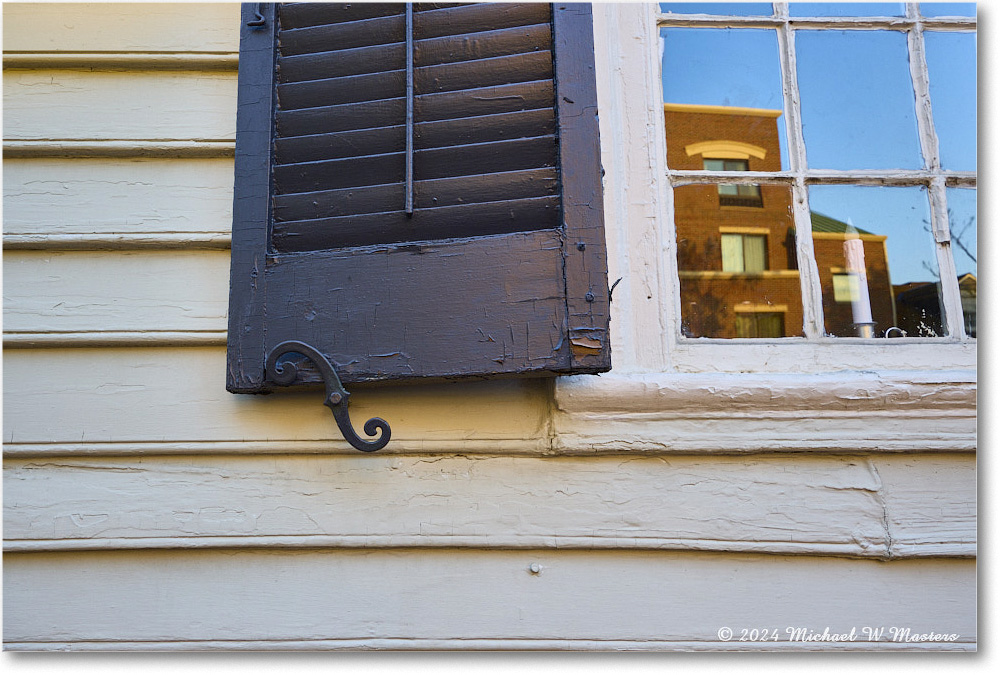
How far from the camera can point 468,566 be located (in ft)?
4.32

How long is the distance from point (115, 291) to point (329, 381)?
22.0 inches

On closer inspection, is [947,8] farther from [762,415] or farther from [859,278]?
[762,415]

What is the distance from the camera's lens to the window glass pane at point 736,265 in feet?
4.81

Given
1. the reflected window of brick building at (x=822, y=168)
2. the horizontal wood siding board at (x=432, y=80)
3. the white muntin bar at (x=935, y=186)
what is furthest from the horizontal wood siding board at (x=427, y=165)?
the white muntin bar at (x=935, y=186)

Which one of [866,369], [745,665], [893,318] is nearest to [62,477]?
[745,665]

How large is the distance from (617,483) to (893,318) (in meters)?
0.74

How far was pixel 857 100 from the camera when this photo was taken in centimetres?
160

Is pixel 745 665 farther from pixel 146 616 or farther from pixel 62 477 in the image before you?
pixel 62 477

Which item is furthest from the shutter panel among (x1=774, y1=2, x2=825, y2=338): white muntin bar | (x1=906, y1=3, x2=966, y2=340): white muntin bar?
(x1=906, y1=3, x2=966, y2=340): white muntin bar

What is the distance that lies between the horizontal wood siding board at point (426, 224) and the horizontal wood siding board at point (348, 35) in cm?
40

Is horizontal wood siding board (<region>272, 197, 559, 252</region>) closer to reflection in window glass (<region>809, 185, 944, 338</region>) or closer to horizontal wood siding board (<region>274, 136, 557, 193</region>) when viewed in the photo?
horizontal wood siding board (<region>274, 136, 557, 193</region>)

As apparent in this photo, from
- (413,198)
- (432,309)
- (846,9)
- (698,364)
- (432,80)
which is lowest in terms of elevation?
(698,364)

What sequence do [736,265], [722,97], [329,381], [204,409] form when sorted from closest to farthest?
[329,381]
[204,409]
[736,265]
[722,97]

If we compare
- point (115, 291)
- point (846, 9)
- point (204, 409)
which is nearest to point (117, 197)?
point (115, 291)
